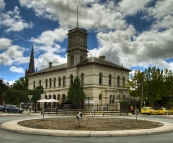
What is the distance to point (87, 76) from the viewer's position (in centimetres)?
4956

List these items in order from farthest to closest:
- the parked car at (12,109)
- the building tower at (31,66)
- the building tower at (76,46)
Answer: the building tower at (31,66), the building tower at (76,46), the parked car at (12,109)

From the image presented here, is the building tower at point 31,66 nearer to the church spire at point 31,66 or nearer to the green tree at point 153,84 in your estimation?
the church spire at point 31,66

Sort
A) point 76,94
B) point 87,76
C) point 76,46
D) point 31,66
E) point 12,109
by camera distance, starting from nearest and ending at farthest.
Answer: point 12,109 → point 76,94 → point 87,76 → point 76,46 → point 31,66

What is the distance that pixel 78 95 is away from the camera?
4550 centimetres

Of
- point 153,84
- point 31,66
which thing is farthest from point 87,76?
point 31,66

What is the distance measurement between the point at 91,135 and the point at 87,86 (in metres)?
37.0

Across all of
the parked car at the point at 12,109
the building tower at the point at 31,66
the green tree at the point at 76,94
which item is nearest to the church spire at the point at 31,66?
the building tower at the point at 31,66

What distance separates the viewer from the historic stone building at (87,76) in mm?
48938

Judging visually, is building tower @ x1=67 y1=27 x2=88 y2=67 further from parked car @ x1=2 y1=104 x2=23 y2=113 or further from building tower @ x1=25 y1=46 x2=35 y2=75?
building tower @ x1=25 y1=46 x2=35 y2=75

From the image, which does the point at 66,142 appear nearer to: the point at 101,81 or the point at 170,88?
the point at 101,81

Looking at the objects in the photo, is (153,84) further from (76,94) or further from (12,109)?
(12,109)

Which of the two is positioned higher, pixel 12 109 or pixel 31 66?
pixel 31 66

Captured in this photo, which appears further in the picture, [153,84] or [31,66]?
[31,66]

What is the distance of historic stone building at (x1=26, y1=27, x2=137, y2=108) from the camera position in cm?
4894
